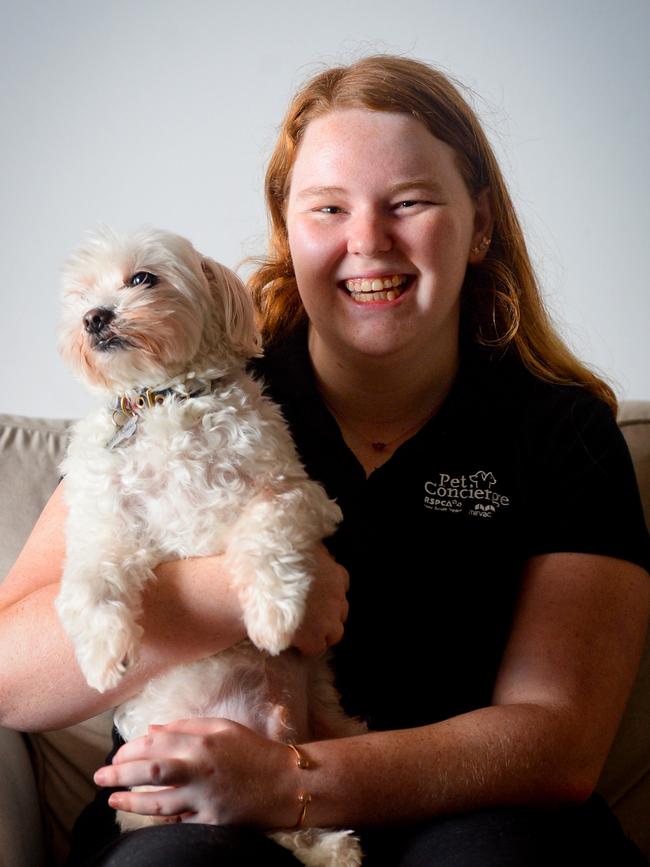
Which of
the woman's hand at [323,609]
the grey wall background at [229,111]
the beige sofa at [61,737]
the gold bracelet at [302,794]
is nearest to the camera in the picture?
the gold bracelet at [302,794]

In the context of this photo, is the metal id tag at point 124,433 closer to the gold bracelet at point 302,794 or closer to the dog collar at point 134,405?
the dog collar at point 134,405

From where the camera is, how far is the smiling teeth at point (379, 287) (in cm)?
156

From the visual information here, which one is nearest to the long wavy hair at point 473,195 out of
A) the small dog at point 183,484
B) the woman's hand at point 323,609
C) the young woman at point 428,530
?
the young woman at point 428,530

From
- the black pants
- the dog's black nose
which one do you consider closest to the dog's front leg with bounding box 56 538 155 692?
the black pants

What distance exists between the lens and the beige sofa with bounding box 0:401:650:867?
1820mm

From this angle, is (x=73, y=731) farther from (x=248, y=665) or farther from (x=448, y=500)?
(x=448, y=500)

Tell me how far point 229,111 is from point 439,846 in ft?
6.80

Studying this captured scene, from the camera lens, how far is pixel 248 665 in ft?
4.64

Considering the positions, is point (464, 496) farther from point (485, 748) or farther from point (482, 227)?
point (482, 227)

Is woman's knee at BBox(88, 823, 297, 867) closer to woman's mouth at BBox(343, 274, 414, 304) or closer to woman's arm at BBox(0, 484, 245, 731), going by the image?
woman's arm at BBox(0, 484, 245, 731)

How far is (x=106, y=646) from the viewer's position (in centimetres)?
127

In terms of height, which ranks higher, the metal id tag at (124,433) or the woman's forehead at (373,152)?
the woman's forehead at (373,152)

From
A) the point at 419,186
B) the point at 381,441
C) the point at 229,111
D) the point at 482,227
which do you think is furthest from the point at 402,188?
the point at 229,111

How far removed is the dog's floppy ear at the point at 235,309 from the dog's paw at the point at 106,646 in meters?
0.47
